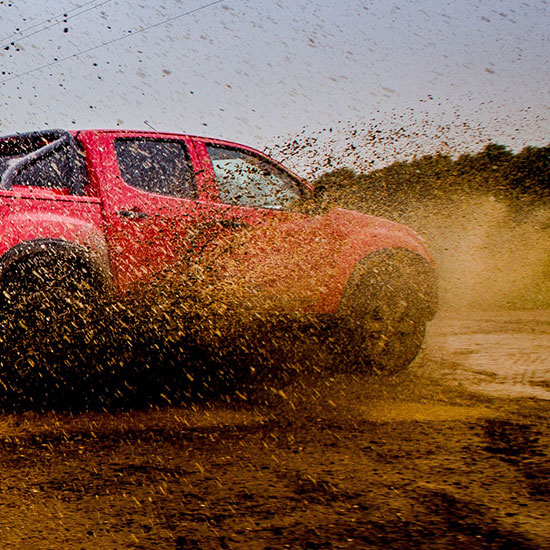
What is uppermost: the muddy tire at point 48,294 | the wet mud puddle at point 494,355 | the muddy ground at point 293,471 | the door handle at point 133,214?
the door handle at point 133,214

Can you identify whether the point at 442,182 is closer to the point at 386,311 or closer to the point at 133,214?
the point at 386,311

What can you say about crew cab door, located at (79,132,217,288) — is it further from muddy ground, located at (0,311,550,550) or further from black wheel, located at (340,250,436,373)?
black wheel, located at (340,250,436,373)

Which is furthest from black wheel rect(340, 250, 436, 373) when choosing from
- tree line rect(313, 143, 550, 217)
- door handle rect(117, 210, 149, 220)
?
door handle rect(117, 210, 149, 220)

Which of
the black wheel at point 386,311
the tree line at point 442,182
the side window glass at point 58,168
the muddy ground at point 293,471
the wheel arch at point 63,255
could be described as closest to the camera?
the muddy ground at point 293,471

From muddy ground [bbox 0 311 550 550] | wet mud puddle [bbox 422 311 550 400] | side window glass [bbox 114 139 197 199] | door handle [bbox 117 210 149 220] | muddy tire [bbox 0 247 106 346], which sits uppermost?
side window glass [bbox 114 139 197 199]

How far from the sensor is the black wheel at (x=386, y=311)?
542 centimetres

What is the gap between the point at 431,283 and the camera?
5914mm

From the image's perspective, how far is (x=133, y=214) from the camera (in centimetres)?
484

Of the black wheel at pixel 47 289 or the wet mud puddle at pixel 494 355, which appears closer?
the black wheel at pixel 47 289

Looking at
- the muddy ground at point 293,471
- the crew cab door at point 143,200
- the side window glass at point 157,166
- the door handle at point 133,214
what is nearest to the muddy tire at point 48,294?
the crew cab door at point 143,200

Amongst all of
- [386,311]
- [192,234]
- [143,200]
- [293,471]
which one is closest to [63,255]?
[143,200]

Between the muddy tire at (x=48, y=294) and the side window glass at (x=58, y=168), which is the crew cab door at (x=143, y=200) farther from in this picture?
the muddy tire at (x=48, y=294)

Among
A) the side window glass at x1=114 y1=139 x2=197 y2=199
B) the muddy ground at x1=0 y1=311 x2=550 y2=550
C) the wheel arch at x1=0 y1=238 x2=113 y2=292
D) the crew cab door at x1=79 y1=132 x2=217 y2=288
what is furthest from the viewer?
the side window glass at x1=114 y1=139 x2=197 y2=199

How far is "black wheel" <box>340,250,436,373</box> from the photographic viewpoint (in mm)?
5422
